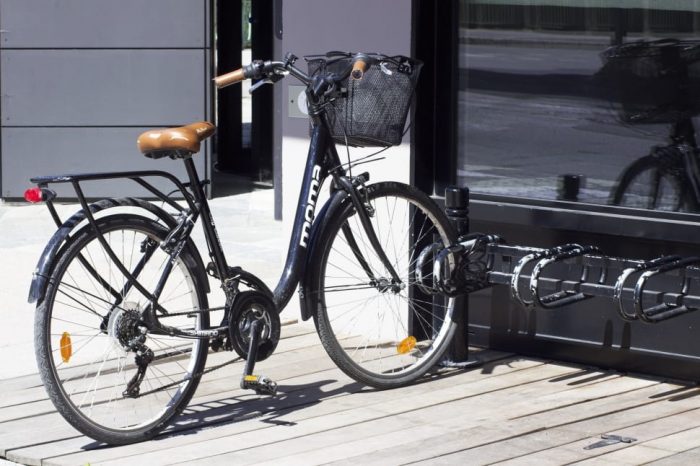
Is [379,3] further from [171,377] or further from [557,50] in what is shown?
[171,377]

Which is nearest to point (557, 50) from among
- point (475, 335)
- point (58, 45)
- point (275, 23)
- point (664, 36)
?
point (664, 36)

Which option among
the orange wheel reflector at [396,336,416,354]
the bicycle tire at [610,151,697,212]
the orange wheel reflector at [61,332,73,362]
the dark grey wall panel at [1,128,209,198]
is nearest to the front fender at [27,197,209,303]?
the orange wheel reflector at [61,332,73,362]

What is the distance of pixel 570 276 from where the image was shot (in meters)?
5.42

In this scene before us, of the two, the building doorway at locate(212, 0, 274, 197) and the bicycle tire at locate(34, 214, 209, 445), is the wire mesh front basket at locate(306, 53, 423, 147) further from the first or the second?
the building doorway at locate(212, 0, 274, 197)

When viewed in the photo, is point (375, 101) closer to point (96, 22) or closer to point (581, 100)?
point (581, 100)

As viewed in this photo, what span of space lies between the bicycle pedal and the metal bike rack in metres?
0.85

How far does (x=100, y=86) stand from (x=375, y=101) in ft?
18.7

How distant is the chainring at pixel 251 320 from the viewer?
470cm

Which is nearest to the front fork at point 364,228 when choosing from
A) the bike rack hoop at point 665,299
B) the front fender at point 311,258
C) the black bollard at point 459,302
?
the front fender at point 311,258

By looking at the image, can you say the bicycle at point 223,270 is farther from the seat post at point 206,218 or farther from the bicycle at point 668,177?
the bicycle at point 668,177

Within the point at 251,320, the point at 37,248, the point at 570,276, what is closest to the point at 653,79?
the point at 570,276

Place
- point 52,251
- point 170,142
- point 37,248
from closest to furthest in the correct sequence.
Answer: point 52,251 < point 170,142 < point 37,248

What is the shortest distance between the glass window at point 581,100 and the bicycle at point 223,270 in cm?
50

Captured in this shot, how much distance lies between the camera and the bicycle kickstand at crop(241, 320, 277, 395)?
4691 mm
